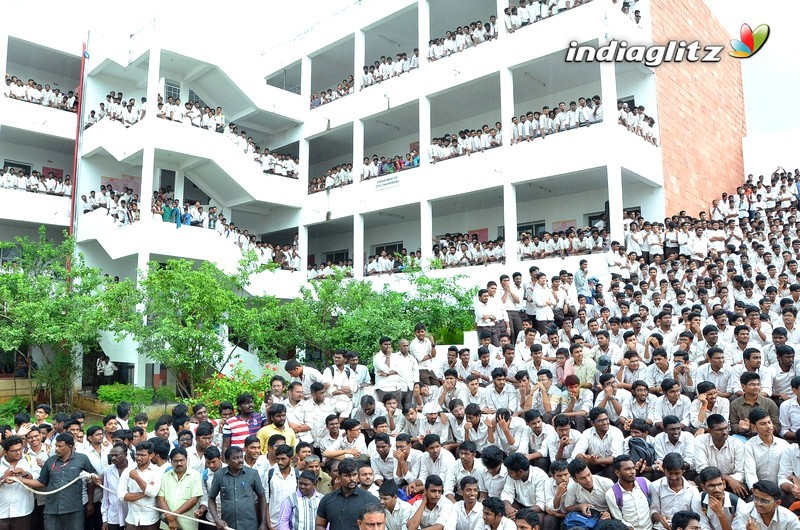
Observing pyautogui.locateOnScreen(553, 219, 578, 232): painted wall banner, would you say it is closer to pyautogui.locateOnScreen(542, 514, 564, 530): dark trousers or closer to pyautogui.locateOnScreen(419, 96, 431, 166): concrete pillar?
pyautogui.locateOnScreen(419, 96, 431, 166): concrete pillar

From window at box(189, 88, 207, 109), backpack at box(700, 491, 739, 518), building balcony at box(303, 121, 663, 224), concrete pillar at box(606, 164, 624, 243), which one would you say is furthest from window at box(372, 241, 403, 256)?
backpack at box(700, 491, 739, 518)

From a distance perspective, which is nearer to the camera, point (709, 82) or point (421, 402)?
point (421, 402)

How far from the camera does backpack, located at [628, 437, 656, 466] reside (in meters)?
6.51

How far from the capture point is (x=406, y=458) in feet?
23.7

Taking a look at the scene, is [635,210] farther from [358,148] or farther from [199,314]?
[199,314]

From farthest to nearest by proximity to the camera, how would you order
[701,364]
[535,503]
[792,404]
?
[701,364] < [792,404] < [535,503]

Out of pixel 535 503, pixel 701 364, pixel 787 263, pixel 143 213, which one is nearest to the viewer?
pixel 535 503

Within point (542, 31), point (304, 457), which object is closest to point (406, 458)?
point (304, 457)

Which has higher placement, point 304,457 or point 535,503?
point 304,457

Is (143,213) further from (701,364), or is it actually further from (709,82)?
(709,82)

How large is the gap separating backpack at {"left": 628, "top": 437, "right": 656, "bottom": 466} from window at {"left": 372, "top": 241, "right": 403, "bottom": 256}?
16.5 metres

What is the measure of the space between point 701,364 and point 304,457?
517 cm

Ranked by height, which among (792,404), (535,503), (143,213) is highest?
(143,213)

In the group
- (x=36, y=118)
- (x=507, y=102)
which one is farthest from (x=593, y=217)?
(x=36, y=118)
